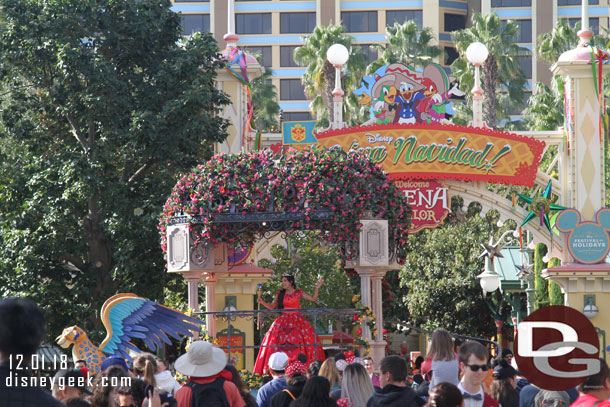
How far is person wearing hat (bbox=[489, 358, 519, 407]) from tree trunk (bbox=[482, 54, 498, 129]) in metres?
33.7

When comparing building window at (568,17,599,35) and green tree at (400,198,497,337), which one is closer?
green tree at (400,198,497,337)

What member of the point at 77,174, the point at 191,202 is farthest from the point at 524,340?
the point at 77,174

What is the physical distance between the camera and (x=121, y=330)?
12469 millimetres

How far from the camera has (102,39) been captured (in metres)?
22.8

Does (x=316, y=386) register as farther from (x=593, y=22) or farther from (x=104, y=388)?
(x=593, y=22)

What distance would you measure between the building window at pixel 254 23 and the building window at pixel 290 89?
356 cm

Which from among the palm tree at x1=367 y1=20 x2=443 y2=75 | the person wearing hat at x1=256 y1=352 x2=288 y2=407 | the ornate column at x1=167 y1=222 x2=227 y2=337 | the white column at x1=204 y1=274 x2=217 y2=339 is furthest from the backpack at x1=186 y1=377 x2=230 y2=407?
the palm tree at x1=367 y1=20 x2=443 y2=75

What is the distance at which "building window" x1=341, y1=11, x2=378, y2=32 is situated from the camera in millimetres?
69562

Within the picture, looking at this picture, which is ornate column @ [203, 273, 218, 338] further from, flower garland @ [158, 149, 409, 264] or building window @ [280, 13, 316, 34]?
building window @ [280, 13, 316, 34]

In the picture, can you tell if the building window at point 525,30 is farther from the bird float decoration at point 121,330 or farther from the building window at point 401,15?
the bird float decoration at point 121,330

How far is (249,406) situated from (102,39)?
1543cm

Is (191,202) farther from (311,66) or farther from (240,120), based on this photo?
(311,66)

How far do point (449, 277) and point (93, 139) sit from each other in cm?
1829

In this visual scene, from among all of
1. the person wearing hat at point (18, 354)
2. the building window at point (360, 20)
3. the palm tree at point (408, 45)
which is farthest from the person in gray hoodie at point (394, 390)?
the building window at point (360, 20)
